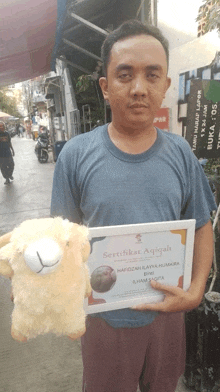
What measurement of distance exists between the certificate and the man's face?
0.41m

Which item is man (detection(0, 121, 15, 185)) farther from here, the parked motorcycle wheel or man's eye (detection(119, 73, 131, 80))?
man's eye (detection(119, 73, 131, 80))

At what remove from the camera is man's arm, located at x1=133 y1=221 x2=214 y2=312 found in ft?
3.42

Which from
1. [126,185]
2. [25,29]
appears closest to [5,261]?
[126,185]

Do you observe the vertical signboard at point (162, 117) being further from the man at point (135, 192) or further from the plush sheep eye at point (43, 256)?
the plush sheep eye at point (43, 256)

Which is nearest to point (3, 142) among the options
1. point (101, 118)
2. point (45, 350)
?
point (101, 118)

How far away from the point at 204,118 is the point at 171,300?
1260mm

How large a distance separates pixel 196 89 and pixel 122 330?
144 centimetres

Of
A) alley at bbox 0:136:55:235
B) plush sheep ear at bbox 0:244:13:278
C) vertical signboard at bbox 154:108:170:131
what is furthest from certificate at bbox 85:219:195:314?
alley at bbox 0:136:55:235

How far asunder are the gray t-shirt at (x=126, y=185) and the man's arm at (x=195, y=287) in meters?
0.07

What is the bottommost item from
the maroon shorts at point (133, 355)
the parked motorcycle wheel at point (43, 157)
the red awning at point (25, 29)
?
the parked motorcycle wheel at point (43, 157)

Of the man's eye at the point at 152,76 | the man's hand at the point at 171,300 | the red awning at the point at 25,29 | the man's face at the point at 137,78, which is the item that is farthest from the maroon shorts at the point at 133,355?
the red awning at the point at 25,29

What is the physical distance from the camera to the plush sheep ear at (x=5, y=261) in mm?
784

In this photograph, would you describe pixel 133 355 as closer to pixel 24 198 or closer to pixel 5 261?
pixel 5 261

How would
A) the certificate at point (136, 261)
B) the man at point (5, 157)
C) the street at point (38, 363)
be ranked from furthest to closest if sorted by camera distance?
the man at point (5, 157) → the street at point (38, 363) → the certificate at point (136, 261)
